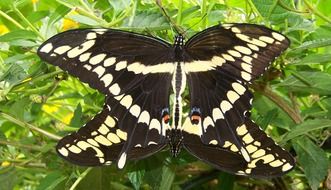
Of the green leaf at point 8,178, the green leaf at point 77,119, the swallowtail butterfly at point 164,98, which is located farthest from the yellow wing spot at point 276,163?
the green leaf at point 8,178

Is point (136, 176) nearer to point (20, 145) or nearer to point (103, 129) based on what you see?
point (103, 129)

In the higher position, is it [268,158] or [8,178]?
[268,158]

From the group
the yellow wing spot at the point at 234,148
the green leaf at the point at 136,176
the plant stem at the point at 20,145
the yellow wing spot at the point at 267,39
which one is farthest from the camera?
the plant stem at the point at 20,145

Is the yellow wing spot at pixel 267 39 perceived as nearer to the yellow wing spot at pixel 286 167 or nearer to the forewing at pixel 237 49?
the forewing at pixel 237 49

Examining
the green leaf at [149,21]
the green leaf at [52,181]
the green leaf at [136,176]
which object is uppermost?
the green leaf at [149,21]

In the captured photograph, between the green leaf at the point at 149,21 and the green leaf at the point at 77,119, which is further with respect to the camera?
the green leaf at the point at 77,119

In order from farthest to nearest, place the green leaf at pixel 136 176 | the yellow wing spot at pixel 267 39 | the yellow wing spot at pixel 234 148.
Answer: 1. the green leaf at pixel 136 176
2. the yellow wing spot at pixel 234 148
3. the yellow wing spot at pixel 267 39

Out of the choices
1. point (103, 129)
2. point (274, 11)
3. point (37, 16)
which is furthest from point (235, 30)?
point (37, 16)
